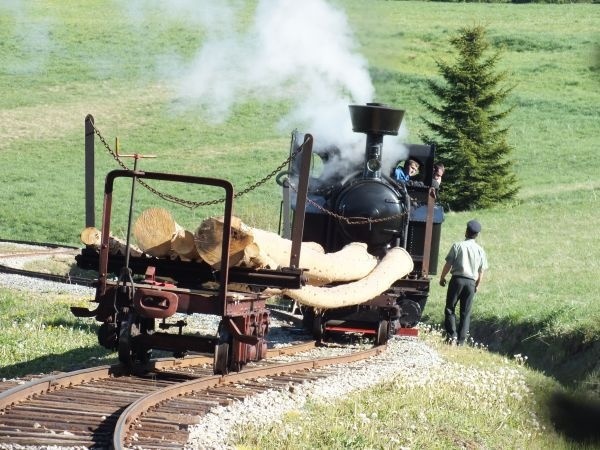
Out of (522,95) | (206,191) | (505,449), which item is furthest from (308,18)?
(522,95)

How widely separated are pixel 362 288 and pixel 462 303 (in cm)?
258

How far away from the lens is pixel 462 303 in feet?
45.9

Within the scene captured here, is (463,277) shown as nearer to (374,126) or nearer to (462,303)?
(462,303)

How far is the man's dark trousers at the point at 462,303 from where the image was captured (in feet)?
45.5

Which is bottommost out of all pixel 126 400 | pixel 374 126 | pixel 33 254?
pixel 33 254

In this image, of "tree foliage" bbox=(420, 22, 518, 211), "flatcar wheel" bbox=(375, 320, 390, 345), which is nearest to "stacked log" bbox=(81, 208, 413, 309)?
"flatcar wheel" bbox=(375, 320, 390, 345)

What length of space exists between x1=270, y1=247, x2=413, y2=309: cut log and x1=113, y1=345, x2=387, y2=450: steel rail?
22.7 inches

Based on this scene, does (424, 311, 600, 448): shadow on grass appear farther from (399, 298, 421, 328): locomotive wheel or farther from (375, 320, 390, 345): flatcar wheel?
(375, 320, 390, 345): flatcar wheel

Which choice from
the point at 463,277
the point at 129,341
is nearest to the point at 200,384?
the point at 129,341

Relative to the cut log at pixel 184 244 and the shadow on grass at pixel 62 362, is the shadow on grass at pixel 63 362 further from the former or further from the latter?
the cut log at pixel 184 244

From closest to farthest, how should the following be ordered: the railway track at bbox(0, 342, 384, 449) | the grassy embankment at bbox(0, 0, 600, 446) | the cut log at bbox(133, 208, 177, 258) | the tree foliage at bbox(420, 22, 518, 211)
Result: the railway track at bbox(0, 342, 384, 449)
the cut log at bbox(133, 208, 177, 258)
the grassy embankment at bbox(0, 0, 600, 446)
the tree foliage at bbox(420, 22, 518, 211)

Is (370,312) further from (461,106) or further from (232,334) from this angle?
(461,106)

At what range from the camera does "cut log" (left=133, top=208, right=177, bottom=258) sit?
896 cm

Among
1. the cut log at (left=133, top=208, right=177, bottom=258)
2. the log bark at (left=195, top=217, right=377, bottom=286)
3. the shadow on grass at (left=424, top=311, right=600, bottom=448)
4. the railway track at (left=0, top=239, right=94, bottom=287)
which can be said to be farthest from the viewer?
the railway track at (left=0, top=239, right=94, bottom=287)
